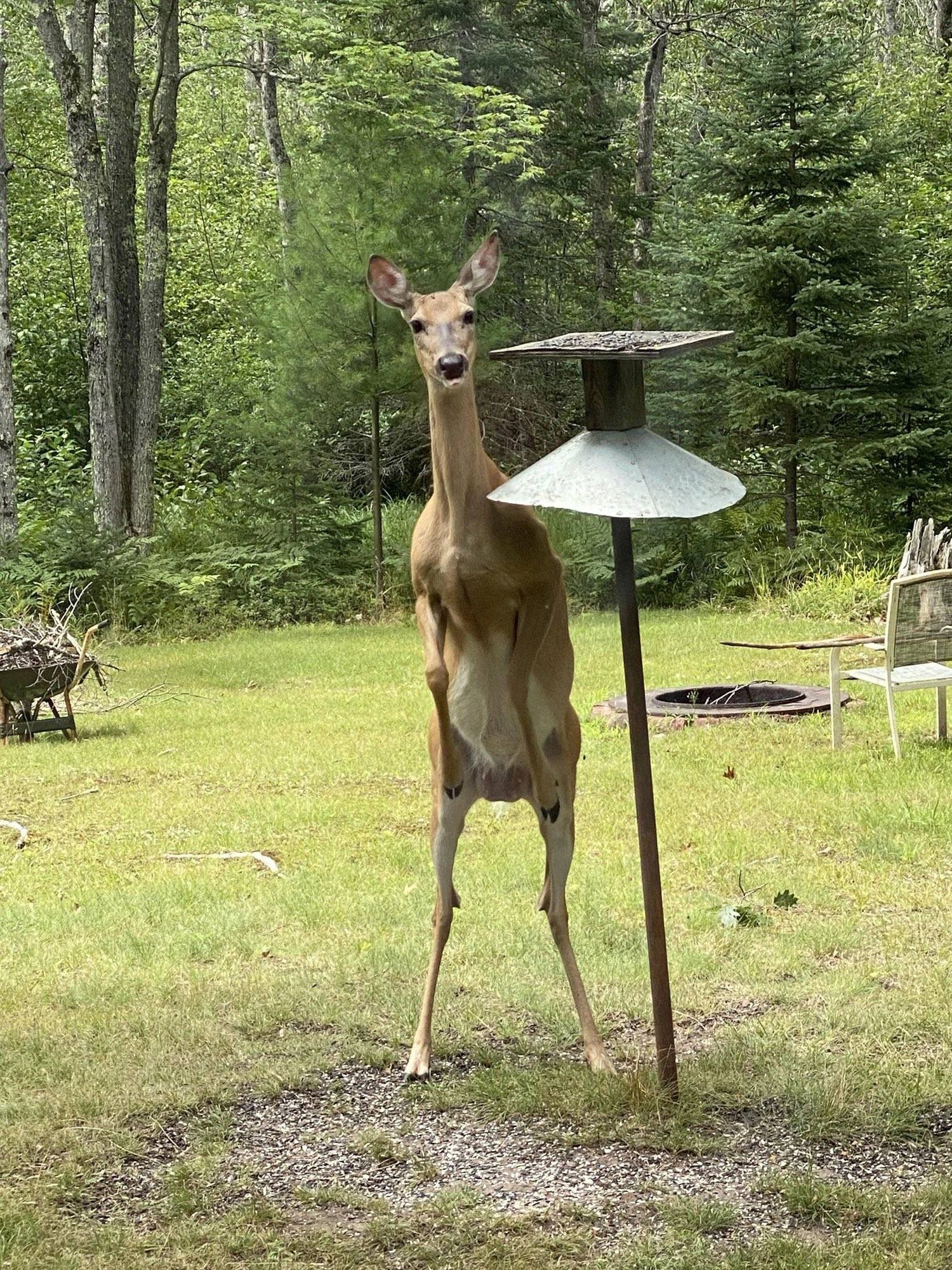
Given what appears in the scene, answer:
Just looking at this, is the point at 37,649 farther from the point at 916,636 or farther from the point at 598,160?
the point at 598,160

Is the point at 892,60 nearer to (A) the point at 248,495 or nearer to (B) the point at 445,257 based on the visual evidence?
(B) the point at 445,257

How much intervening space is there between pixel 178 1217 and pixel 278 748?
6.57 meters

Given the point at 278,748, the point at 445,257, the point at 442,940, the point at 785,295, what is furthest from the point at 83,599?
the point at 442,940

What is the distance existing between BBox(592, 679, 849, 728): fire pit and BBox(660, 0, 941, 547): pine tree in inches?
274

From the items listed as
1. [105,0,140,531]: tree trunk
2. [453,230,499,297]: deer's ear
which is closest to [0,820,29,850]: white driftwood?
[453,230,499,297]: deer's ear

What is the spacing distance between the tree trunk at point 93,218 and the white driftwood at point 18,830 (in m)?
9.79

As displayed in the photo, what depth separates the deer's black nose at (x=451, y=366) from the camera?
13.4 feet

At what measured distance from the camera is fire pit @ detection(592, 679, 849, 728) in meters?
10.3

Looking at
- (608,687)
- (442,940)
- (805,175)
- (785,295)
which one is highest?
(805,175)

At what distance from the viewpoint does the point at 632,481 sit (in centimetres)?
402

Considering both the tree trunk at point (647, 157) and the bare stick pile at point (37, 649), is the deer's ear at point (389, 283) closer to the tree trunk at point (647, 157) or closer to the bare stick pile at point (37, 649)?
the bare stick pile at point (37, 649)

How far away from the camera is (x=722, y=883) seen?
663cm

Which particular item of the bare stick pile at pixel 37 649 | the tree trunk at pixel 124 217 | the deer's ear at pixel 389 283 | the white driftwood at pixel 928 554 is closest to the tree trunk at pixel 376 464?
the tree trunk at pixel 124 217

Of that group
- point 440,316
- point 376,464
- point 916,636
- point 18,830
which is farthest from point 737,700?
point 376,464
